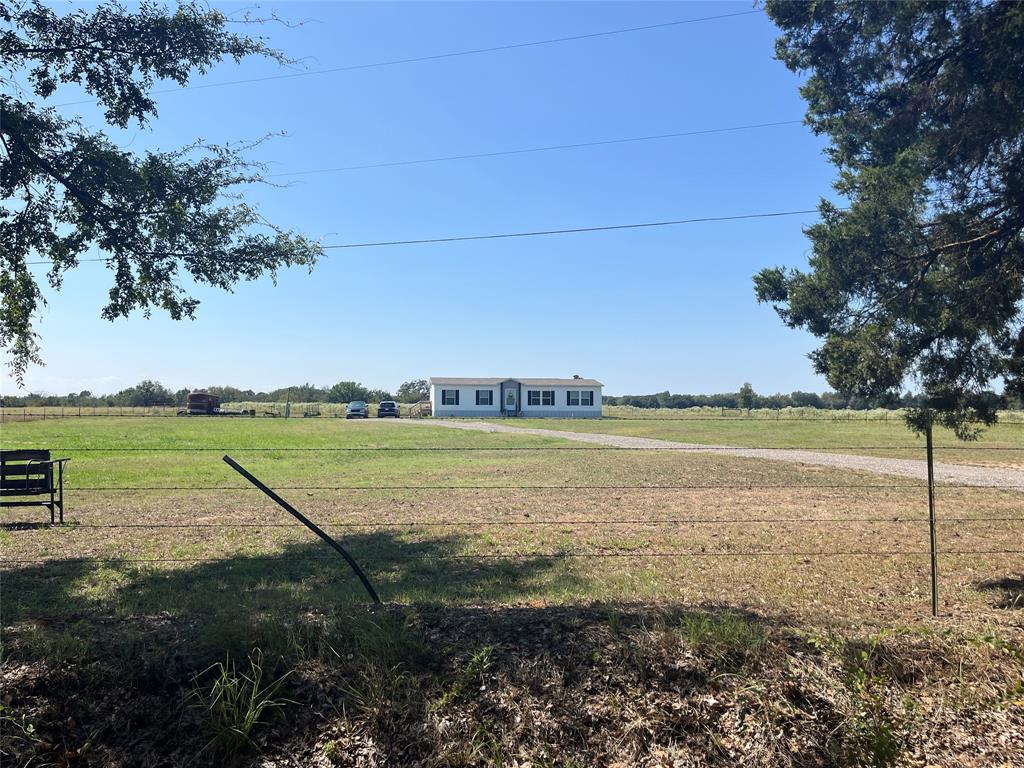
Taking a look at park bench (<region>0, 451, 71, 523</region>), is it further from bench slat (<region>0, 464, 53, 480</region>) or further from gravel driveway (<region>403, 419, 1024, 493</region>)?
gravel driveway (<region>403, 419, 1024, 493</region>)

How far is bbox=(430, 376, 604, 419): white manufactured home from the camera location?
17.7m

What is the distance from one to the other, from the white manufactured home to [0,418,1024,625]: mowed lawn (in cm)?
175

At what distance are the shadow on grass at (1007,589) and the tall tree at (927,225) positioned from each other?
1.76m

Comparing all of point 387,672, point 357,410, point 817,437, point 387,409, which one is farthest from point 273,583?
point 387,409

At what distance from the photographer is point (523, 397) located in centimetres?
1942

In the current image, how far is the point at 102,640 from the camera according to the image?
3738 millimetres

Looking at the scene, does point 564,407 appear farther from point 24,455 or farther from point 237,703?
point 237,703

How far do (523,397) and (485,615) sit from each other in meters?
15.2

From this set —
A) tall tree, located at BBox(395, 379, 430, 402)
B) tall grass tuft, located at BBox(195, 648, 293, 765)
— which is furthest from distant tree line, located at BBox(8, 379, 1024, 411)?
tall grass tuft, located at BBox(195, 648, 293, 765)

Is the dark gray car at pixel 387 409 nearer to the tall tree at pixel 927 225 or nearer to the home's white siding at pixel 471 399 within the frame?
the home's white siding at pixel 471 399

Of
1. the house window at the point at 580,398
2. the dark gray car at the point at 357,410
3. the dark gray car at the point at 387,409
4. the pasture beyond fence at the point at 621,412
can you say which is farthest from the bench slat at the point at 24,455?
the dark gray car at the point at 387,409

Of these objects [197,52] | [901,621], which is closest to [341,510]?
[197,52]

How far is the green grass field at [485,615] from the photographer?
129 inches

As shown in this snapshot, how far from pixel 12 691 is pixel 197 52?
25.4 feet
